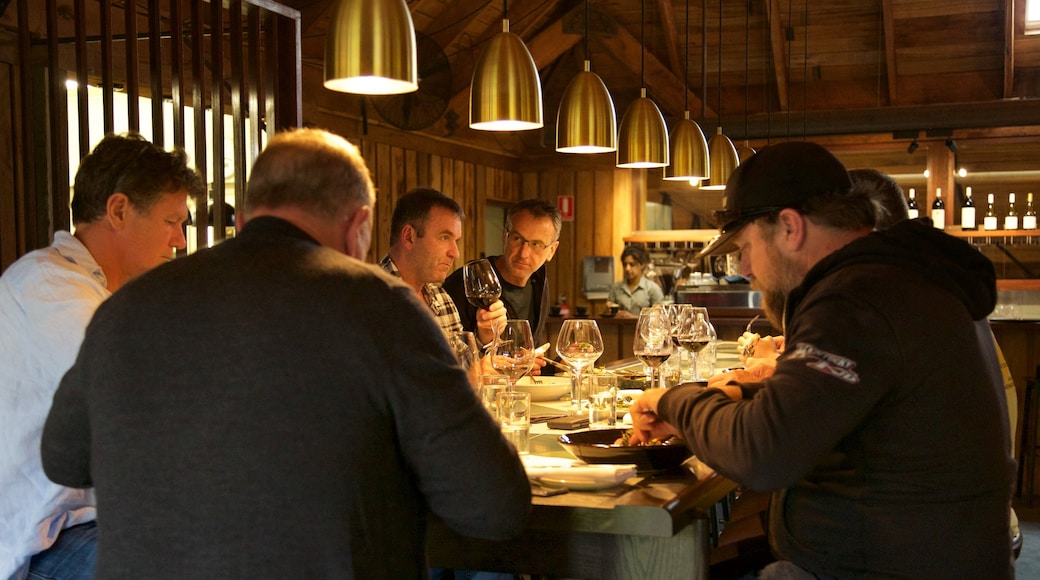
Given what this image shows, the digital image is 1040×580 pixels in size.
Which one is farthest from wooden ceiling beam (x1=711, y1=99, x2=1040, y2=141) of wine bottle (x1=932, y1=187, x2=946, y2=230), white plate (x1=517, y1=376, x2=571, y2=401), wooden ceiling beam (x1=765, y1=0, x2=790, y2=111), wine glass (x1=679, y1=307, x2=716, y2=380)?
white plate (x1=517, y1=376, x2=571, y2=401)

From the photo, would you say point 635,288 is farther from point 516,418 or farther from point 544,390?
point 516,418

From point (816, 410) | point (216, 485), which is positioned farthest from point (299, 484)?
point (816, 410)

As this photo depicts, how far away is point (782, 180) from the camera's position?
7.22 feet

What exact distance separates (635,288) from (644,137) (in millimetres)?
6890

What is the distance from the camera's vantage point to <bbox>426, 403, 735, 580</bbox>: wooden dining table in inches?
74.7

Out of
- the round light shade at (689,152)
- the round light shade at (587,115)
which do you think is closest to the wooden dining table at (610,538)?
the round light shade at (587,115)

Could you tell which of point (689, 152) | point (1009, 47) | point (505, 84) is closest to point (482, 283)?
point (505, 84)

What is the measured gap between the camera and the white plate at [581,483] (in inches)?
78.3

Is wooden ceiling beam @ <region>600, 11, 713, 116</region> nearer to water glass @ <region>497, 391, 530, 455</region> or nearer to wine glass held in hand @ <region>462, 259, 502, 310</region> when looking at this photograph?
wine glass held in hand @ <region>462, 259, 502, 310</region>

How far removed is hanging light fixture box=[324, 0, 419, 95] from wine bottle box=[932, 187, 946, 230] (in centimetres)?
850

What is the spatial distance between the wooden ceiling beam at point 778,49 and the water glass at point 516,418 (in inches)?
302

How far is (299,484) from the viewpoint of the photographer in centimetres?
154

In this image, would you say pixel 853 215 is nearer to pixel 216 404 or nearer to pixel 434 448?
pixel 434 448

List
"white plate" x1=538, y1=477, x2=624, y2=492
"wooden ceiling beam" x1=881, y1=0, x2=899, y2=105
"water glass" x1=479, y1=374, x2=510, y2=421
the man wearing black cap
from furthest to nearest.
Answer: "wooden ceiling beam" x1=881, y1=0, x2=899, y2=105 → "water glass" x1=479, y1=374, x2=510, y2=421 → "white plate" x1=538, y1=477, x2=624, y2=492 → the man wearing black cap
